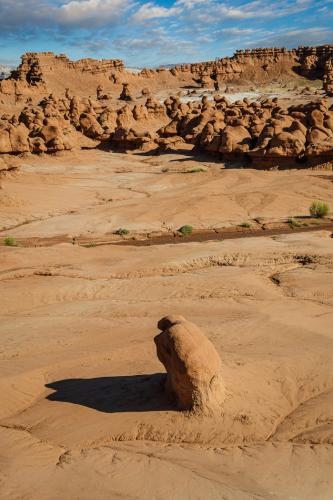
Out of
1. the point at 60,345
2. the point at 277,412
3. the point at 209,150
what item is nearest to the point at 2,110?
the point at 209,150

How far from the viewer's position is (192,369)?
5.78m

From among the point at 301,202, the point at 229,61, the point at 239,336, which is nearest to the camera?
the point at 239,336

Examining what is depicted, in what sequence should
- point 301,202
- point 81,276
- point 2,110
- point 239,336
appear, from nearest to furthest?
point 239,336, point 81,276, point 301,202, point 2,110

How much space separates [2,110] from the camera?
1737 inches

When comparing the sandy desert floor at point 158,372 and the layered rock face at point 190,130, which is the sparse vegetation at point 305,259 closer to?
the sandy desert floor at point 158,372

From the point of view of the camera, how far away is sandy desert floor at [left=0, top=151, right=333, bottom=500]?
16.1 feet

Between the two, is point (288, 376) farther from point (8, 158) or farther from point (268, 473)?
point (8, 158)

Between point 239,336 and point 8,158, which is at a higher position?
point 8,158

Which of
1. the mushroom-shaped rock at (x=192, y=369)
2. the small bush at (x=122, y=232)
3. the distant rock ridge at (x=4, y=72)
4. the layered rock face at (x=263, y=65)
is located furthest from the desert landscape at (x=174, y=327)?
the distant rock ridge at (x=4, y=72)

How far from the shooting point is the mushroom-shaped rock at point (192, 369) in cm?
581

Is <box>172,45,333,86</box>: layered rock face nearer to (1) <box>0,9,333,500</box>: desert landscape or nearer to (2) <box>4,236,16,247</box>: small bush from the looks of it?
(1) <box>0,9,333,500</box>: desert landscape

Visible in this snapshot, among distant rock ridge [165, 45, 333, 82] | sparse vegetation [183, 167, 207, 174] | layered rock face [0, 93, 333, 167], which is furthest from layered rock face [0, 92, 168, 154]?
distant rock ridge [165, 45, 333, 82]

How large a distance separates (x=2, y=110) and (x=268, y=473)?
4430 cm

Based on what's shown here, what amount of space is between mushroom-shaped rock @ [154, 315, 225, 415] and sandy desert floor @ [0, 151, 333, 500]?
17 centimetres
